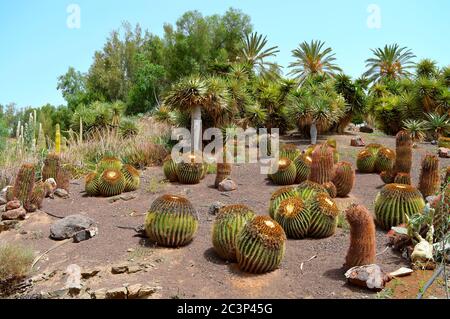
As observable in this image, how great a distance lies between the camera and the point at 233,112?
53.1 ft

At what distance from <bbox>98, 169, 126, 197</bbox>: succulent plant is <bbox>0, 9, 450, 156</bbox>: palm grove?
4692 millimetres

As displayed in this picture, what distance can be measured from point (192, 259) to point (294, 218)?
1.53 metres

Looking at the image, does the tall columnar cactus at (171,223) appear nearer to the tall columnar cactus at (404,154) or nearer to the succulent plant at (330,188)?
the succulent plant at (330,188)

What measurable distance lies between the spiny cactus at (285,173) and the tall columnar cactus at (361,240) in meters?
4.75

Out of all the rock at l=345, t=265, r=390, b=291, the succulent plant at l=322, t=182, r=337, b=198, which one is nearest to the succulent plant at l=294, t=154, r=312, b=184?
the succulent plant at l=322, t=182, r=337, b=198

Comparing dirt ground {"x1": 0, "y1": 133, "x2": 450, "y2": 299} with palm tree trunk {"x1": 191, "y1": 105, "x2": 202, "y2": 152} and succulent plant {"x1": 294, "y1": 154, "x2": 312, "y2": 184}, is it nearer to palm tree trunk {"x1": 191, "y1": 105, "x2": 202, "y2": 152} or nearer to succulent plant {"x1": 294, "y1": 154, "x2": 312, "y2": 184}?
succulent plant {"x1": 294, "y1": 154, "x2": 312, "y2": 184}

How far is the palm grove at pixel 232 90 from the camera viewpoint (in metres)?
16.6

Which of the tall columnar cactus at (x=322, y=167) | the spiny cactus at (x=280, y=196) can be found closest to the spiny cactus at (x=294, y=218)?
the spiny cactus at (x=280, y=196)

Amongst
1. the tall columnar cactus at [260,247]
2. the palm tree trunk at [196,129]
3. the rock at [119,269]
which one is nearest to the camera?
the tall columnar cactus at [260,247]

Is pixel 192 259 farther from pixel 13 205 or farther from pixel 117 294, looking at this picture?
pixel 13 205

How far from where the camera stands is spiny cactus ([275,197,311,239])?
6805 millimetres

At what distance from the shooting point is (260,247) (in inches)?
221

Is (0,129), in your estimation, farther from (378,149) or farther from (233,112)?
(378,149)

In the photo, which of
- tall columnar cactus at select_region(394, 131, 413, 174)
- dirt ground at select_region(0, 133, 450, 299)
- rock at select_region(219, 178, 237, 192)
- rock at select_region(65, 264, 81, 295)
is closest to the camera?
dirt ground at select_region(0, 133, 450, 299)
